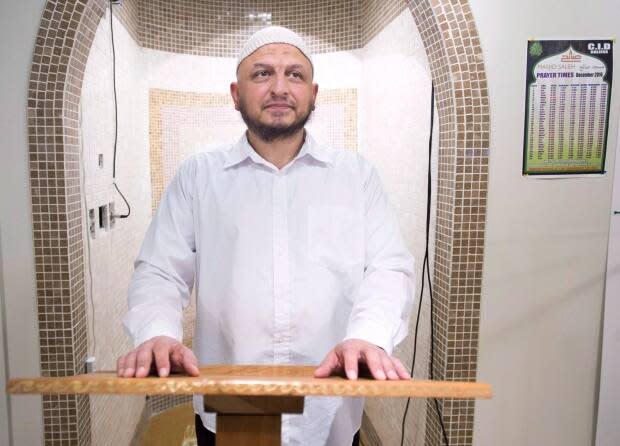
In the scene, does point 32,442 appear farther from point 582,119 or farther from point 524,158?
point 582,119

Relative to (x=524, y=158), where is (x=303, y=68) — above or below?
above

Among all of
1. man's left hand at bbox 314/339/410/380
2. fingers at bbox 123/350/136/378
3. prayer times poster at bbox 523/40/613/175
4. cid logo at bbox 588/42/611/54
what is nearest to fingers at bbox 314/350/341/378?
man's left hand at bbox 314/339/410/380

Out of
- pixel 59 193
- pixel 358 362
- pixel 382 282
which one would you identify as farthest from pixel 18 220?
pixel 358 362

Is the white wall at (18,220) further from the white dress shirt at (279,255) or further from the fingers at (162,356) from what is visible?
the fingers at (162,356)

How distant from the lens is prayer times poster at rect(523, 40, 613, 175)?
1893mm

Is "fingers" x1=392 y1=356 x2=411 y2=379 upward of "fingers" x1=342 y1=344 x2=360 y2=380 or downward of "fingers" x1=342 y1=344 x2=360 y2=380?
downward

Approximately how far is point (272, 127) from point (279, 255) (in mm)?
413

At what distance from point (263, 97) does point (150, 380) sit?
3.64ft

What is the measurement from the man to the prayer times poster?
27.6 inches

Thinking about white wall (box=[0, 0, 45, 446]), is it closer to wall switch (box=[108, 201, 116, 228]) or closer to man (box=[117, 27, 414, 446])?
man (box=[117, 27, 414, 446])

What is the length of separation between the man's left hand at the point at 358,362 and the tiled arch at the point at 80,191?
1.10 metres

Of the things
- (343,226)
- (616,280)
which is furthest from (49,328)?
(616,280)

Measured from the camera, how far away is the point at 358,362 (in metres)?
0.95

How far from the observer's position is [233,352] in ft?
5.39
